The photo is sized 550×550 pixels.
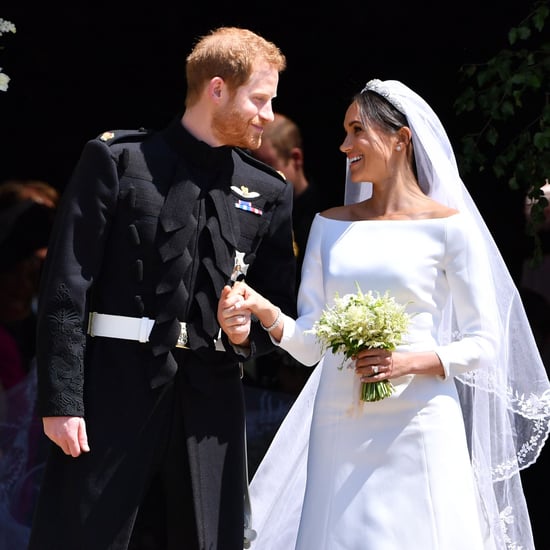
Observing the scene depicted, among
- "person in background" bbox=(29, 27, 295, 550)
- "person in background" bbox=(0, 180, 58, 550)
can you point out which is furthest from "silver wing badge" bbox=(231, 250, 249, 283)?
"person in background" bbox=(0, 180, 58, 550)

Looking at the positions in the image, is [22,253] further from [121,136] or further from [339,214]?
[339,214]

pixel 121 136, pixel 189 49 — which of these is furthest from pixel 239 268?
pixel 189 49

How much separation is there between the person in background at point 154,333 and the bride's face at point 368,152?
305mm

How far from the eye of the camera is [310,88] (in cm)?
658

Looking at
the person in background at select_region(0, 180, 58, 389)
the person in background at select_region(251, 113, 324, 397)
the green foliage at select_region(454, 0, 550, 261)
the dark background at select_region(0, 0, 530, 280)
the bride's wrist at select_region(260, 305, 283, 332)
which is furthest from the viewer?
the dark background at select_region(0, 0, 530, 280)

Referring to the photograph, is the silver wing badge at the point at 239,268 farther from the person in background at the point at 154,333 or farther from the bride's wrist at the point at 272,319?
the bride's wrist at the point at 272,319

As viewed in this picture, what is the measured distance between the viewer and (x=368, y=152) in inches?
163

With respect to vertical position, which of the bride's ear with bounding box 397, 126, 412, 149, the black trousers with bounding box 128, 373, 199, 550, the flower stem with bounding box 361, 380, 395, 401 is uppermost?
the bride's ear with bounding box 397, 126, 412, 149

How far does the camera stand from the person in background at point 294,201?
596cm

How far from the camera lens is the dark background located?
6242 mm

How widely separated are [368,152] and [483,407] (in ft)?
3.09

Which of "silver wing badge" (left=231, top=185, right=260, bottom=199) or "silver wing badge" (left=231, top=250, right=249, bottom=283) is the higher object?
"silver wing badge" (left=231, top=185, right=260, bottom=199)

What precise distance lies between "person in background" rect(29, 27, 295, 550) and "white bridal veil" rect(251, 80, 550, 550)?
349 millimetres

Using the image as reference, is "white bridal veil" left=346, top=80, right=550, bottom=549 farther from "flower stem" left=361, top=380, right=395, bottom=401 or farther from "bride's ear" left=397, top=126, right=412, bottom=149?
"flower stem" left=361, top=380, right=395, bottom=401
